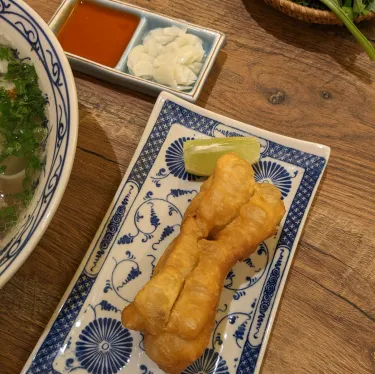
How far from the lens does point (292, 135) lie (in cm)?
155

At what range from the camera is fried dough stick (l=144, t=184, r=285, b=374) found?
3.53 ft

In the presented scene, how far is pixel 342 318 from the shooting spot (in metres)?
1.29

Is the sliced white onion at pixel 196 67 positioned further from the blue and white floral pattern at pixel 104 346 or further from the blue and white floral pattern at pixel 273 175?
the blue and white floral pattern at pixel 104 346

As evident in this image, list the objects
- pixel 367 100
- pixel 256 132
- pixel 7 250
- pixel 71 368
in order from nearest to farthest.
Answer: pixel 7 250 < pixel 71 368 < pixel 256 132 < pixel 367 100

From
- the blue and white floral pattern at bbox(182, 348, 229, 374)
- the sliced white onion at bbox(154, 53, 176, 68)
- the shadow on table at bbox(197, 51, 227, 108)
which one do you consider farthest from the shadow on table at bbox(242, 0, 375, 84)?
the blue and white floral pattern at bbox(182, 348, 229, 374)

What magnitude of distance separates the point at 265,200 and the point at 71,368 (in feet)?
2.27

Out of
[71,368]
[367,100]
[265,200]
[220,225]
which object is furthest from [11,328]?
[367,100]

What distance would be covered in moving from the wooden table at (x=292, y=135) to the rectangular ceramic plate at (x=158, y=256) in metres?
0.07

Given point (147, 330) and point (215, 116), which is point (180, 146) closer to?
point (215, 116)

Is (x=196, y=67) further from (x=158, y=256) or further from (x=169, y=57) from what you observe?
(x=158, y=256)

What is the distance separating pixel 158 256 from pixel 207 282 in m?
0.26

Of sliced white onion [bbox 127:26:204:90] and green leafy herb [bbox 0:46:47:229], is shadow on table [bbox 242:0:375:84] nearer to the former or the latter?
sliced white onion [bbox 127:26:204:90]

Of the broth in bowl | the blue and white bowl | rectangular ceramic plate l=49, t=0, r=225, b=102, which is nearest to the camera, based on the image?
the blue and white bowl

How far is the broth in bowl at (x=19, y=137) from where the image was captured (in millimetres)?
1188
